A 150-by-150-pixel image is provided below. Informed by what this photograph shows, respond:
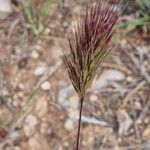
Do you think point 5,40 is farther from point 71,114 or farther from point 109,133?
point 109,133

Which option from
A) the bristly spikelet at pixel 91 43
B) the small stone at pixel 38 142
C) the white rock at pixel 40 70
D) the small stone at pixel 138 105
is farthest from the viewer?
the white rock at pixel 40 70

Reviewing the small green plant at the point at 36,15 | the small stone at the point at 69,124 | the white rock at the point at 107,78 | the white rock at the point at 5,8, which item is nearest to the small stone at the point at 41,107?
the small stone at the point at 69,124

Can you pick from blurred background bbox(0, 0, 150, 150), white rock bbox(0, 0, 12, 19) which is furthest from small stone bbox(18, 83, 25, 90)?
white rock bbox(0, 0, 12, 19)

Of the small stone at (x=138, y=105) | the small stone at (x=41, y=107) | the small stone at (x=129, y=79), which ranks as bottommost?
the small stone at (x=41, y=107)

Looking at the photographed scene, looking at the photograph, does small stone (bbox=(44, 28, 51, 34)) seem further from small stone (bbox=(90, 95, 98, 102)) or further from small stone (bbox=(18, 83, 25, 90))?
small stone (bbox=(90, 95, 98, 102))

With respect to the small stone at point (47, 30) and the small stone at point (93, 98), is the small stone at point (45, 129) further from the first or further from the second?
the small stone at point (47, 30)

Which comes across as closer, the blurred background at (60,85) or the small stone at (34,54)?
the blurred background at (60,85)

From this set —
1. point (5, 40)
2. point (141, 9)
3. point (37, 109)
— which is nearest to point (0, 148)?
point (37, 109)
